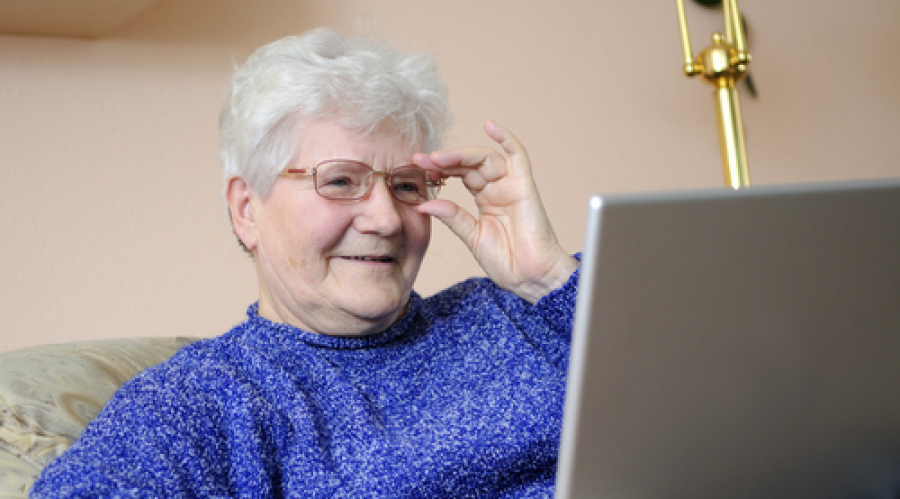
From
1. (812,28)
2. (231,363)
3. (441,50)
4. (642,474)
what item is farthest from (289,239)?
(812,28)

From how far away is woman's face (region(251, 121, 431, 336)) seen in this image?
1134mm

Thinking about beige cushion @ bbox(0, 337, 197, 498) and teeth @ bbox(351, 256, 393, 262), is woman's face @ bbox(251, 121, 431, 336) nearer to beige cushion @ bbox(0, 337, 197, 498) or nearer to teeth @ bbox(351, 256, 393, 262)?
teeth @ bbox(351, 256, 393, 262)

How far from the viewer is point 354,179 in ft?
3.75

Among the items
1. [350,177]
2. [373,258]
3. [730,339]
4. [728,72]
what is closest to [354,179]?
[350,177]

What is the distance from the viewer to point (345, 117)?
1139 millimetres

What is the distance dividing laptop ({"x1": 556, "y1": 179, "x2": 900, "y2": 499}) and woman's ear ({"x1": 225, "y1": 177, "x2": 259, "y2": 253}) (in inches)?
30.4

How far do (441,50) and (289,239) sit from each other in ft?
3.10

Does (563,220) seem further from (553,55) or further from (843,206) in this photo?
(843,206)

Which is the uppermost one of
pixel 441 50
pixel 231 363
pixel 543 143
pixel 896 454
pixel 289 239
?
pixel 441 50

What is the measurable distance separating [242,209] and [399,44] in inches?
32.6

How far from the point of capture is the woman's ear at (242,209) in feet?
3.94

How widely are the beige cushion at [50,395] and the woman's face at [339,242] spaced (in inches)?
9.7

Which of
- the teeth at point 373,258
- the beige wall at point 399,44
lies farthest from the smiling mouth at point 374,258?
the beige wall at point 399,44

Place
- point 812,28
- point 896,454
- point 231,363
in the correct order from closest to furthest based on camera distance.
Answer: point 896,454
point 231,363
point 812,28
